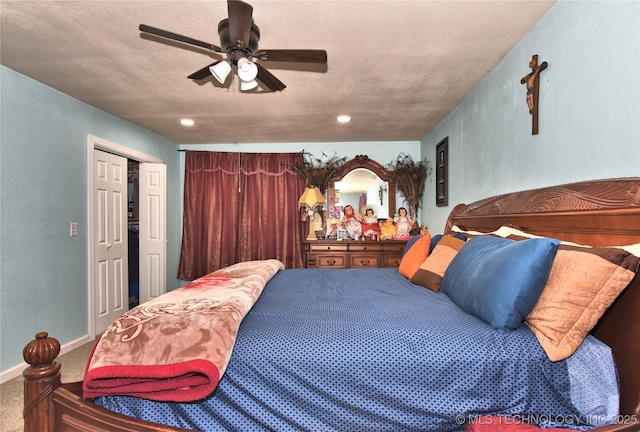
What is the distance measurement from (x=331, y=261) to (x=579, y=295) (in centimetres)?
325

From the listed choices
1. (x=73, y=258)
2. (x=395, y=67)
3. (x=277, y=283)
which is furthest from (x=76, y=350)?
(x=395, y=67)

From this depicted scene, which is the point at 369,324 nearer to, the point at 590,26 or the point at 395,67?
the point at 590,26

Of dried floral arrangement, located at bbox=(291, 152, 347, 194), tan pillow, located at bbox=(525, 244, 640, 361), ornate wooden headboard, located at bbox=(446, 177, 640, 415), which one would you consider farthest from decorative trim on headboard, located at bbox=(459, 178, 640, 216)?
dried floral arrangement, located at bbox=(291, 152, 347, 194)

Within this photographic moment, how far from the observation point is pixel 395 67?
8.05 feet

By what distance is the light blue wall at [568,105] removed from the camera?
4.35 feet

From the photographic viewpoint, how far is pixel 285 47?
2.18 m

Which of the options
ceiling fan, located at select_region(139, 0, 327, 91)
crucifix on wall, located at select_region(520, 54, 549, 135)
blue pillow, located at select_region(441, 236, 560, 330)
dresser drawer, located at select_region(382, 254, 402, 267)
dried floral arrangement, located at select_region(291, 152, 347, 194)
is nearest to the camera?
blue pillow, located at select_region(441, 236, 560, 330)

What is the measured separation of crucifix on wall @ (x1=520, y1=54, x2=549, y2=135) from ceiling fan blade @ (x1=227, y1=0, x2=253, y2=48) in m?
1.62

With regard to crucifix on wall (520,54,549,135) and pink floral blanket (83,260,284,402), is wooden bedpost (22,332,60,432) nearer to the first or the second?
pink floral blanket (83,260,284,402)

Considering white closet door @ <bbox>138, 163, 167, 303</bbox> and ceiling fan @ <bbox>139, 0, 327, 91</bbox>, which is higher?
ceiling fan @ <bbox>139, 0, 327, 91</bbox>

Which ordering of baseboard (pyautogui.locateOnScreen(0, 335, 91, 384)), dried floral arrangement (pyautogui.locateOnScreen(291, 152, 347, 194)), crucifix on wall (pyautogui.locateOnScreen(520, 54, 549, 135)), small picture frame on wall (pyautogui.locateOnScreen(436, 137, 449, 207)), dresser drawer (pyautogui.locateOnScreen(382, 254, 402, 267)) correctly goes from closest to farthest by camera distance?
1. crucifix on wall (pyautogui.locateOnScreen(520, 54, 549, 135))
2. baseboard (pyautogui.locateOnScreen(0, 335, 91, 384))
3. small picture frame on wall (pyautogui.locateOnScreen(436, 137, 449, 207))
4. dresser drawer (pyautogui.locateOnScreen(382, 254, 402, 267))
5. dried floral arrangement (pyautogui.locateOnScreen(291, 152, 347, 194))

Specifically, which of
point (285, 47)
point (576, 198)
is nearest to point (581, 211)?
point (576, 198)

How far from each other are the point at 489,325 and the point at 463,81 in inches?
84.5

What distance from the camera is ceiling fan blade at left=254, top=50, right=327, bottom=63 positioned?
5.93ft
